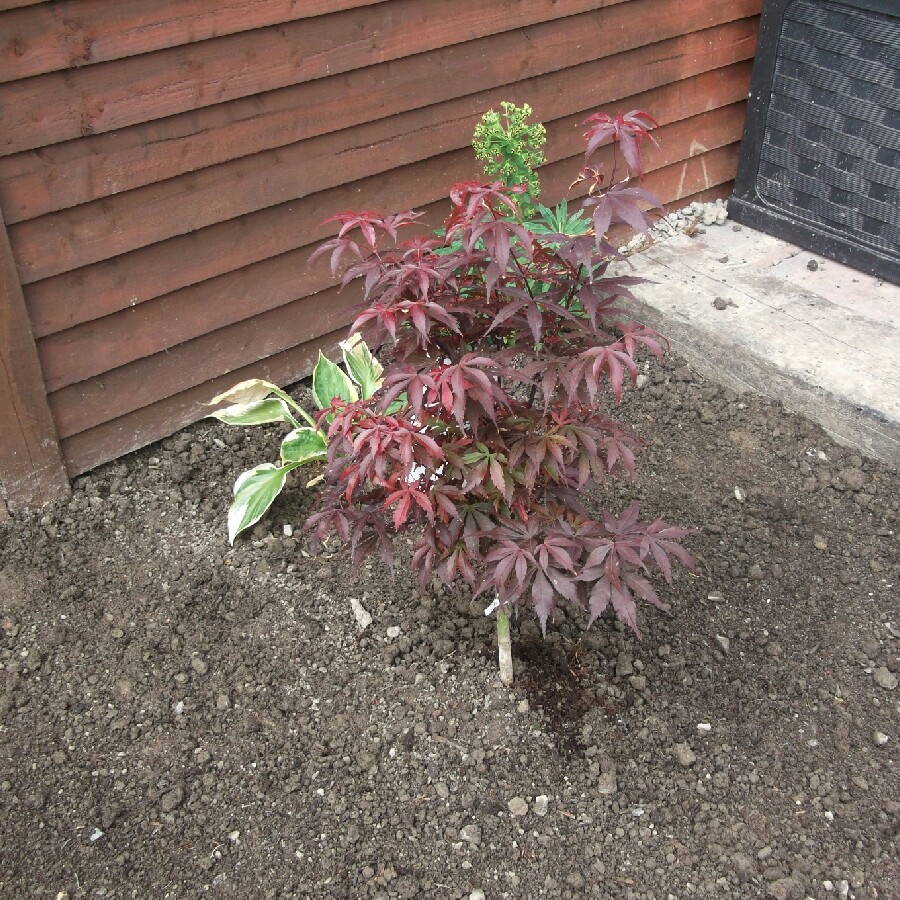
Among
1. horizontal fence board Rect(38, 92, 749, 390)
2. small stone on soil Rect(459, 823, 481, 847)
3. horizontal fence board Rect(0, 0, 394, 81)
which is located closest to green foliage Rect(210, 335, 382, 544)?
horizontal fence board Rect(38, 92, 749, 390)

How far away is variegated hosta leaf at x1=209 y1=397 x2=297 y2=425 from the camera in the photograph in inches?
133

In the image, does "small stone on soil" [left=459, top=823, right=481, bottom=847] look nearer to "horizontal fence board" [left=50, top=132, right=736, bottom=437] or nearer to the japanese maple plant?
the japanese maple plant

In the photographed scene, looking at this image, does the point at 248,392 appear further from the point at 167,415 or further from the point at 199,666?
the point at 199,666

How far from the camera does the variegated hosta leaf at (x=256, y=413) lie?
3.38 meters

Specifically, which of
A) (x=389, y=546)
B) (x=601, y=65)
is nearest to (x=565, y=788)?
(x=389, y=546)

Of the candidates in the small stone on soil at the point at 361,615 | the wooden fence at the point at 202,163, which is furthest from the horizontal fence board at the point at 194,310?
the small stone on soil at the point at 361,615

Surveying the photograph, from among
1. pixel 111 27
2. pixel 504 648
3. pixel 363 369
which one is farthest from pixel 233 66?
pixel 504 648

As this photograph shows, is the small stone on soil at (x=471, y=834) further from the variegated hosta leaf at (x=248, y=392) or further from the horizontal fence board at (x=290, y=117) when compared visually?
the horizontal fence board at (x=290, y=117)

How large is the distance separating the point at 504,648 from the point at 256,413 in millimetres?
1230

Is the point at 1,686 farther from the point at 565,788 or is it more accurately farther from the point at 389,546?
the point at 565,788

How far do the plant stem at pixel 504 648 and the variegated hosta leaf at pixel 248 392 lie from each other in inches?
47.0

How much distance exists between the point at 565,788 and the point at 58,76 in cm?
228

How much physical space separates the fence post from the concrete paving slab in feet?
7.28

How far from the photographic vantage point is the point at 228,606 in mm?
3021
